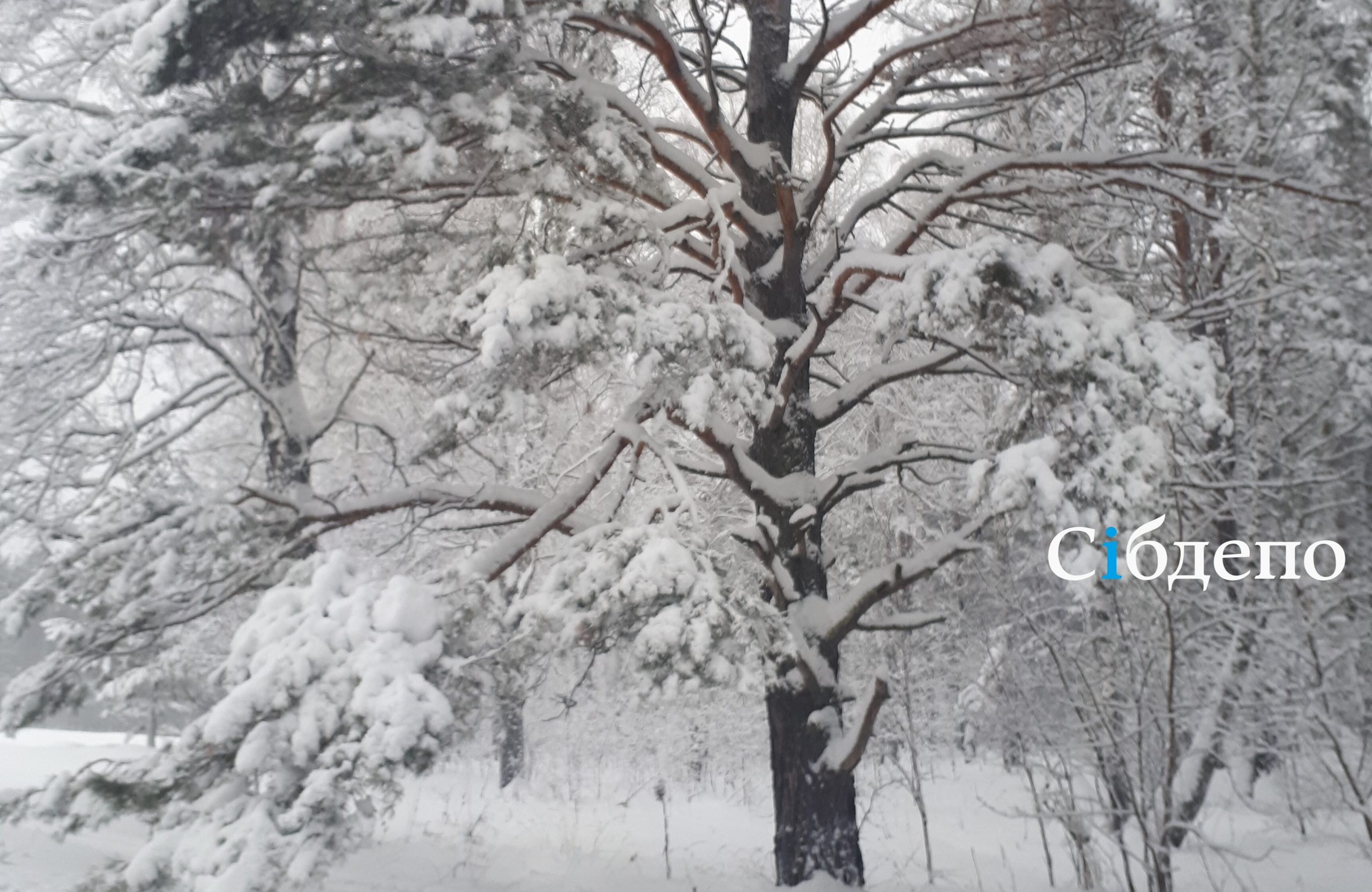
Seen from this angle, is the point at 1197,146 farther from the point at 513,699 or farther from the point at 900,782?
the point at 513,699

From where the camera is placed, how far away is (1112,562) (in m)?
5.24

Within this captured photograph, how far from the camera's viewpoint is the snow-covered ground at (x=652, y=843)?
6.22 meters

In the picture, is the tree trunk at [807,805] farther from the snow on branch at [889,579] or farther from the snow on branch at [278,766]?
the snow on branch at [278,766]

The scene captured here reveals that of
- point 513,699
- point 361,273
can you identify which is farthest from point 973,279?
point 361,273

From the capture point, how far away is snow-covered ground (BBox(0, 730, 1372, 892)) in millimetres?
6223

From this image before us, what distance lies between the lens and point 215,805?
12.1ft

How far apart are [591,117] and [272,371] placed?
3764 millimetres

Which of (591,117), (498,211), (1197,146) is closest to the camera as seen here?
(591,117)

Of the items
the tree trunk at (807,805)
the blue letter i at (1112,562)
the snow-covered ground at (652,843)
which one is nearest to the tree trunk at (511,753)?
the snow-covered ground at (652,843)

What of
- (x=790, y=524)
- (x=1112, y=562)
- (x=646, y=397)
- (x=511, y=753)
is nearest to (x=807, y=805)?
(x=790, y=524)

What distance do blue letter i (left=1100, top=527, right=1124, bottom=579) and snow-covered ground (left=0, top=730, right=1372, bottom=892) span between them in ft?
5.19

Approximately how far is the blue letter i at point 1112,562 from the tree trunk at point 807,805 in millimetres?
2079

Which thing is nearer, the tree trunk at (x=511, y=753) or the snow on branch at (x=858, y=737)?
the snow on branch at (x=858, y=737)

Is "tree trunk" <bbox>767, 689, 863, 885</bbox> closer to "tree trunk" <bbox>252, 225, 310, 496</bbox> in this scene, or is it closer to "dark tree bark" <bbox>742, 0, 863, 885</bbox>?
"dark tree bark" <bbox>742, 0, 863, 885</bbox>
